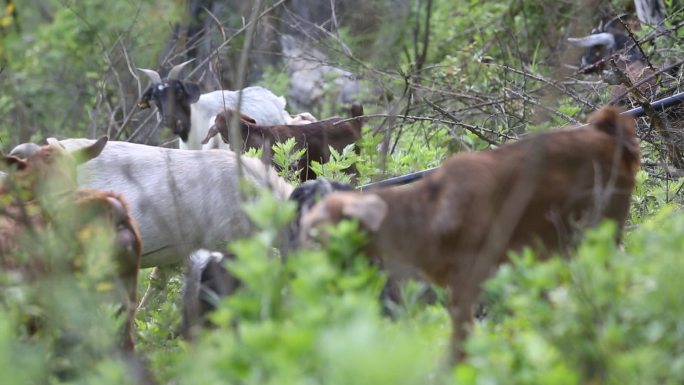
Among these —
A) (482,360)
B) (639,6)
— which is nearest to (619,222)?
(482,360)

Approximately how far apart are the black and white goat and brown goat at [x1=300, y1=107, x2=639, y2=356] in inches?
294

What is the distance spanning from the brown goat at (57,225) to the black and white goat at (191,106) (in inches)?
242

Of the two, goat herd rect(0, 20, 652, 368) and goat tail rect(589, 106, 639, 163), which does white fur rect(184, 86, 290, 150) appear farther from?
goat tail rect(589, 106, 639, 163)

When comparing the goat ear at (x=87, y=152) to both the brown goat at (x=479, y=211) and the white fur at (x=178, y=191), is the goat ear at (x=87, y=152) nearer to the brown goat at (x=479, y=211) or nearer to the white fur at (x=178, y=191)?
the white fur at (x=178, y=191)

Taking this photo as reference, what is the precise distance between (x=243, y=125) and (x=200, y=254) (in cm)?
365

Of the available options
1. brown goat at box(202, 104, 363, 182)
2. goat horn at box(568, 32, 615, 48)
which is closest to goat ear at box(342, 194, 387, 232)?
brown goat at box(202, 104, 363, 182)

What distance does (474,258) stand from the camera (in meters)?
4.70

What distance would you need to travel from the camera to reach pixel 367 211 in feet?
14.5

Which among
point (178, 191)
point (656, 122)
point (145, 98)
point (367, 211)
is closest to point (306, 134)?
point (145, 98)

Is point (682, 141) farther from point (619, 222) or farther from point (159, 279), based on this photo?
point (159, 279)

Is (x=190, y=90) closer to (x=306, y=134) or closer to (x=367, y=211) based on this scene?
(x=306, y=134)

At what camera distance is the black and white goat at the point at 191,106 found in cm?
1232

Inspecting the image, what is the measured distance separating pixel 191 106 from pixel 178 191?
17.2ft

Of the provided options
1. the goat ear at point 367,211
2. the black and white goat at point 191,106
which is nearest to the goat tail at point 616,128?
the goat ear at point 367,211
